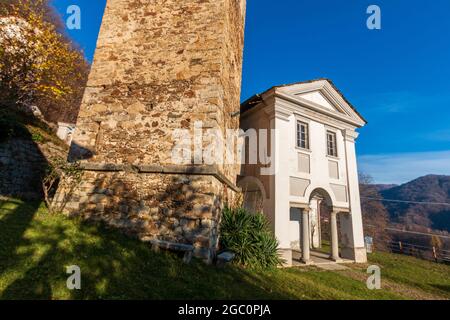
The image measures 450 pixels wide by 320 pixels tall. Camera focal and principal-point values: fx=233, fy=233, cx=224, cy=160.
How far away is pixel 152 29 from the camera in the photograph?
7.05 metres

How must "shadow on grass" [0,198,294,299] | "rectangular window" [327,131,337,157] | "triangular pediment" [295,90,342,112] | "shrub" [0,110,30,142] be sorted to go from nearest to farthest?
"shadow on grass" [0,198,294,299] < "shrub" [0,110,30,142] < "triangular pediment" [295,90,342,112] < "rectangular window" [327,131,337,157]

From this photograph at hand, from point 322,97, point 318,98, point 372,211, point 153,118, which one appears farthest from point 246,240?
point 372,211

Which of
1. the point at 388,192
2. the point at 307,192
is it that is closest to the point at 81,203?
the point at 307,192

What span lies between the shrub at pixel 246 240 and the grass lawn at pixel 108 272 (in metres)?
0.39

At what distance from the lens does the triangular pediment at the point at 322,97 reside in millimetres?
10390

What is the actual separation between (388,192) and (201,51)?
75376 mm

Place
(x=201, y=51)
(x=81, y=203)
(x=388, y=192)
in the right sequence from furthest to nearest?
(x=388, y=192)
(x=201, y=51)
(x=81, y=203)

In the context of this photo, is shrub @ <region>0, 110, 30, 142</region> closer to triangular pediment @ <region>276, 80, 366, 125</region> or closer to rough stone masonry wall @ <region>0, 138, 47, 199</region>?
rough stone masonry wall @ <region>0, 138, 47, 199</region>

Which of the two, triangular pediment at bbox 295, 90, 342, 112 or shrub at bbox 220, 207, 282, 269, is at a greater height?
triangular pediment at bbox 295, 90, 342, 112

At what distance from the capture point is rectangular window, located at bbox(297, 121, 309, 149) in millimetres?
10391

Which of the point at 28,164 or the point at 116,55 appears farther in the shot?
the point at 28,164

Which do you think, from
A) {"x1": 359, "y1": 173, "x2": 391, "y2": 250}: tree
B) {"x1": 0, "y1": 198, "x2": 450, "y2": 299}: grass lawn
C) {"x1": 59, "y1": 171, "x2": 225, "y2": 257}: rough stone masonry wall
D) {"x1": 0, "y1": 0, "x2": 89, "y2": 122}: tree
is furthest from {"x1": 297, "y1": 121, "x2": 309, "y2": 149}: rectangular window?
{"x1": 359, "y1": 173, "x2": 391, "y2": 250}: tree
